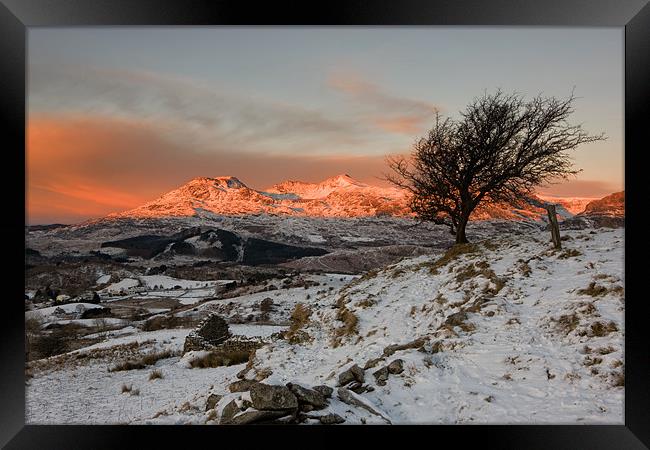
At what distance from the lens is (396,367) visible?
20.2 ft

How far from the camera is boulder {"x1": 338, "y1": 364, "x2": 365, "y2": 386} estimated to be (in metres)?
5.87

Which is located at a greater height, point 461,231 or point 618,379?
point 461,231

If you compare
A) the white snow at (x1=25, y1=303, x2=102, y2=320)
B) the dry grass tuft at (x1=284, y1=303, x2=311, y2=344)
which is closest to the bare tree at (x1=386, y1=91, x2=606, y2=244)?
the dry grass tuft at (x1=284, y1=303, x2=311, y2=344)

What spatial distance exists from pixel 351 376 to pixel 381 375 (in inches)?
19.6

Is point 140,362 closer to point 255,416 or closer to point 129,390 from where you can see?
point 129,390

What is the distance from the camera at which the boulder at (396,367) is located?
6122 millimetres

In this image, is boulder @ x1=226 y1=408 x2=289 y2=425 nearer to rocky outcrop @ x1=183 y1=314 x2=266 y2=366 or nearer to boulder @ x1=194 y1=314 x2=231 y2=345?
rocky outcrop @ x1=183 y1=314 x2=266 y2=366

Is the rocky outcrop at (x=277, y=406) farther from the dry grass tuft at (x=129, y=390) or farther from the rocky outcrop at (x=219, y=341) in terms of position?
the rocky outcrop at (x=219, y=341)

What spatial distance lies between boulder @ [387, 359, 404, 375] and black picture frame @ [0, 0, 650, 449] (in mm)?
1473

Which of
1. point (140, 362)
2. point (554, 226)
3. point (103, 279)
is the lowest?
point (140, 362)

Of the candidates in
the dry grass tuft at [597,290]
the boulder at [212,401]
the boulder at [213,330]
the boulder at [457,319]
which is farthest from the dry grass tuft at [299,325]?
the dry grass tuft at [597,290]

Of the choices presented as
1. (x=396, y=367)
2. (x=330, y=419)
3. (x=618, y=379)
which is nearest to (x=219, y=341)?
(x=396, y=367)
